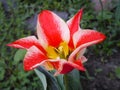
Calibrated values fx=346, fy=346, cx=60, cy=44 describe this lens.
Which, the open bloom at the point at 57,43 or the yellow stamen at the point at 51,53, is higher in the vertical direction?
the open bloom at the point at 57,43

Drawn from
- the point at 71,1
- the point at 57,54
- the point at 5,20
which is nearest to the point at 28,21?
the point at 5,20

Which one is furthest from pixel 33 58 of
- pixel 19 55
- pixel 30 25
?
pixel 30 25

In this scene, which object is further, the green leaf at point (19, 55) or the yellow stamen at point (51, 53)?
the green leaf at point (19, 55)

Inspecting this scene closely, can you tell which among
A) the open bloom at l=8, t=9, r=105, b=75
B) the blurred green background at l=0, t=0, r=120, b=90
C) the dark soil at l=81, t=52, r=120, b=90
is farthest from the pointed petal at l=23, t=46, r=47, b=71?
the dark soil at l=81, t=52, r=120, b=90

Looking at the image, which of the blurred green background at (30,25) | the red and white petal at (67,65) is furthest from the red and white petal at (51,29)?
the blurred green background at (30,25)

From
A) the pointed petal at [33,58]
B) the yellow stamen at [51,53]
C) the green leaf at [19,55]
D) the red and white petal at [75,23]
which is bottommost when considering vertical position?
the green leaf at [19,55]

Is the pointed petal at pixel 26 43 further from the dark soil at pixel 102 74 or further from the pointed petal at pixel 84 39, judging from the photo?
the dark soil at pixel 102 74

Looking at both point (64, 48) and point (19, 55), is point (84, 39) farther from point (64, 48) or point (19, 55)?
point (19, 55)

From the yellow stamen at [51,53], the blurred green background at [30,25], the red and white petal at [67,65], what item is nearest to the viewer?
the red and white petal at [67,65]
